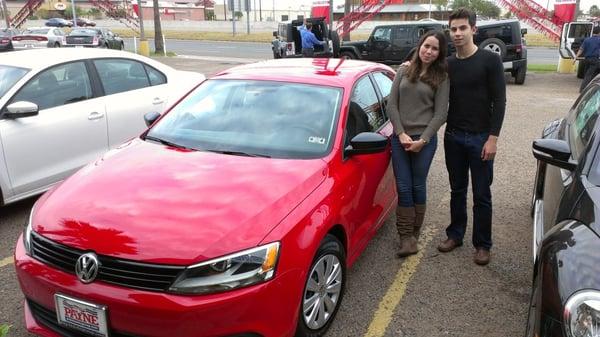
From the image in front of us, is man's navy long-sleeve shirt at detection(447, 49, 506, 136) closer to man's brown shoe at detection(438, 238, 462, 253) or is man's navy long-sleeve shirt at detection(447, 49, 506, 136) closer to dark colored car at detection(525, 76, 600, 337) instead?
dark colored car at detection(525, 76, 600, 337)

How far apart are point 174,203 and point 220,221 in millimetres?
310

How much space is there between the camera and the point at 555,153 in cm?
291

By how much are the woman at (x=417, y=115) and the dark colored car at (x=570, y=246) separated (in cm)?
84

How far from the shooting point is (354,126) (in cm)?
354

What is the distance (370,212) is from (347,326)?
2.85ft

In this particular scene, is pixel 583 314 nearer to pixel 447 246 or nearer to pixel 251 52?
pixel 447 246

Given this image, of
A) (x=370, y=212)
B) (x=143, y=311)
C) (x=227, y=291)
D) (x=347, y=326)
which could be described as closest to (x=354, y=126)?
(x=370, y=212)

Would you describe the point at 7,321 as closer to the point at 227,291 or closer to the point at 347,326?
the point at 227,291

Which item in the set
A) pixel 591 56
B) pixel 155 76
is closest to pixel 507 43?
pixel 591 56

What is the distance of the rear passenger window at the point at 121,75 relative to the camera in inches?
209

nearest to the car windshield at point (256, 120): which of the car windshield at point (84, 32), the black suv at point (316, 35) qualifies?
the black suv at point (316, 35)

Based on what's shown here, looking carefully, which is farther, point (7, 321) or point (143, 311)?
point (7, 321)

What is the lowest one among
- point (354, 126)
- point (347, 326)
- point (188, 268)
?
point (347, 326)

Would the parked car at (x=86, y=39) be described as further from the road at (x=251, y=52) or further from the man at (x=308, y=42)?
the man at (x=308, y=42)
